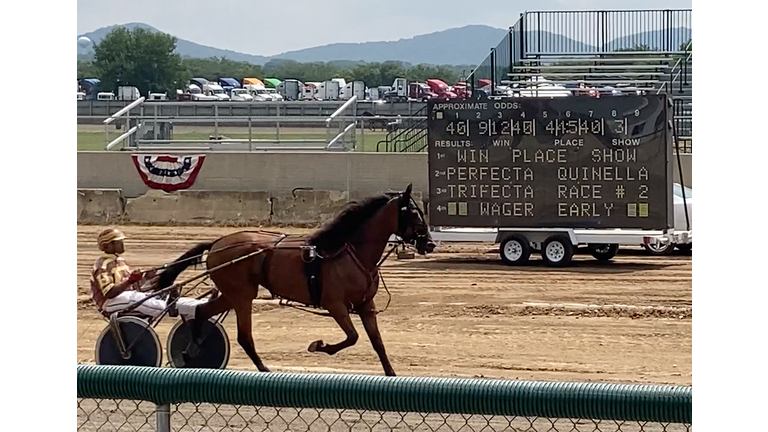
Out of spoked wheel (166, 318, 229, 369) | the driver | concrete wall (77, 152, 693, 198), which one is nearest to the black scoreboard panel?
concrete wall (77, 152, 693, 198)

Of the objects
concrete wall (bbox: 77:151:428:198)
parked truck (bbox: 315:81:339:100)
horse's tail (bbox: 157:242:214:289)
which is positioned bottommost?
Answer: horse's tail (bbox: 157:242:214:289)

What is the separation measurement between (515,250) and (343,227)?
970 cm

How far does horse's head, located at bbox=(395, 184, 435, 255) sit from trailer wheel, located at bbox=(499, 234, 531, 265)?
30.2 ft

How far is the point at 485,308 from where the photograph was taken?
51.2ft

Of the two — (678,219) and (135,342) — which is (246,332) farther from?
(678,219)

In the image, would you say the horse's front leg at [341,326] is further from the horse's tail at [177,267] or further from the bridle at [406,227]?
the horse's tail at [177,267]

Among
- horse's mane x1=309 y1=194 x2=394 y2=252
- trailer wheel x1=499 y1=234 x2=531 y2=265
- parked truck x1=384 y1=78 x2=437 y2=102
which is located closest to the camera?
horse's mane x1=309 y1=194 x2=394 y2=252

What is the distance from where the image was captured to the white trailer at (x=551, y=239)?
762 inches

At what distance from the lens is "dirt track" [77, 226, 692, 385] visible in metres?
11.5

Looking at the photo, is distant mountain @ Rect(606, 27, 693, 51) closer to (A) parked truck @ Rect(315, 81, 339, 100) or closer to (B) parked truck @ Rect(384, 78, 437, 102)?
(B) parked truck @ Rect(384, 78, 437, 102)

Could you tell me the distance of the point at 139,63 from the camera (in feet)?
283

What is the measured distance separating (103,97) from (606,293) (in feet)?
168
